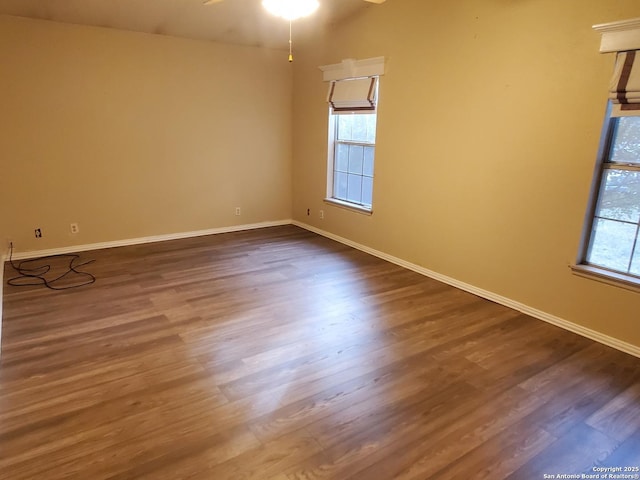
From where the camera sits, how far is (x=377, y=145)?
4645mm

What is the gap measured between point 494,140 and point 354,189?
2.03 m

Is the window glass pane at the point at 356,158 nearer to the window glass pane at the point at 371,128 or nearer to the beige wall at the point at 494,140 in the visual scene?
the window glass pane at the point at 371,128

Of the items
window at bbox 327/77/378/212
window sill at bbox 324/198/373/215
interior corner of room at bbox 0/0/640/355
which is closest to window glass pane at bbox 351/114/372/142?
window at bbox 327/77/378/212

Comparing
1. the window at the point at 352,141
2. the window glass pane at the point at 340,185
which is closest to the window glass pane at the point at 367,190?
the window at the point at 352,141

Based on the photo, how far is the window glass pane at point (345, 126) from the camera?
5.20 m

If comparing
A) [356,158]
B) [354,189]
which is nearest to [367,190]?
[354,189]

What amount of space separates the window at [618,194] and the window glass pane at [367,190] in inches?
93.8

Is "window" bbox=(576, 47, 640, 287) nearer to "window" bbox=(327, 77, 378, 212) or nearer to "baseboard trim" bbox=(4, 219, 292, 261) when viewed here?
"window" bbox=(327, 77, 378, 212)

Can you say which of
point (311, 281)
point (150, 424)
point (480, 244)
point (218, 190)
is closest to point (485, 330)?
point (480, 244)

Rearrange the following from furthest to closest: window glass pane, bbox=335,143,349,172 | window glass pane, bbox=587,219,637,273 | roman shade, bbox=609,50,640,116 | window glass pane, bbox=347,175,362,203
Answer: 1. window glass pane, bbox=335,143,349,172
2. window glass pane, bbox=347,175,362,203
3. window glass pane, bbox=587,219,637,273
4. roman shade, bbox=609,50,640,116

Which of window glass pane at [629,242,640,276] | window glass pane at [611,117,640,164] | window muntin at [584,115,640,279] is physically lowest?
window glass pane at [629,242,640,276]

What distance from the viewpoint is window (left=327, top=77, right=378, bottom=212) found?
4.70m

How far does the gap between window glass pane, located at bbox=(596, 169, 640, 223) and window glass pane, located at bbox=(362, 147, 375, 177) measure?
95.9 inches

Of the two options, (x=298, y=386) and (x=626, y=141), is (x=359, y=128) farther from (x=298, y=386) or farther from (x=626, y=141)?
(x=298, y=386)
